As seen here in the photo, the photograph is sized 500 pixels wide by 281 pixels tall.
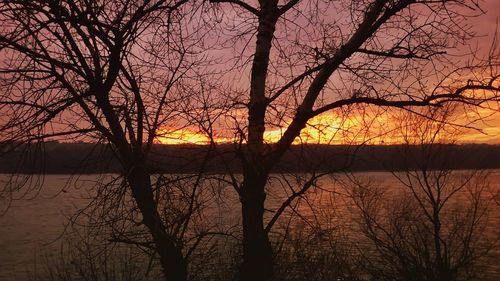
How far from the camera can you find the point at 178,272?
7379 millimetres

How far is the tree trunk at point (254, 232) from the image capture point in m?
7.34

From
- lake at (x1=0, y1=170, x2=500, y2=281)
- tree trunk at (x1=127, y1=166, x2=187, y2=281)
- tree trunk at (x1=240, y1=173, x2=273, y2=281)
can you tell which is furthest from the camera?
lake at (x1=0, y1=170, x2=500, y2=281)

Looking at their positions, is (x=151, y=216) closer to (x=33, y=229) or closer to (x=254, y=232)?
(x=254, y=232)

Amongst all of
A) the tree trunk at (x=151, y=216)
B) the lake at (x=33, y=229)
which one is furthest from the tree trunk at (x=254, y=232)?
the tree trunk at (x=151, y=216)

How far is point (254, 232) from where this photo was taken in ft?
24.3

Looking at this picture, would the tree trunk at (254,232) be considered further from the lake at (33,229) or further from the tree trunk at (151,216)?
the tree trunk at (151,216)

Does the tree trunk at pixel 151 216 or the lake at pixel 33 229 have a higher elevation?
the tree trunk at pixel 151 216

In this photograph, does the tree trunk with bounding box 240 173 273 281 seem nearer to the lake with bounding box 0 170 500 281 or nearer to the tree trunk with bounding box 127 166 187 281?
the lake with bounding box 0 170 500 281

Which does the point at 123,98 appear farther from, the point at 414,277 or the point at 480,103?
the point at 414,277

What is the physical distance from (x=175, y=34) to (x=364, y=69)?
9.54 feet

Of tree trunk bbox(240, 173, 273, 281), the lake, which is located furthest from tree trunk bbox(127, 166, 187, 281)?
tree trunk bbox(240, 173, 273, 281)

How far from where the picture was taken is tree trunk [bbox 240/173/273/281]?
7.34 m

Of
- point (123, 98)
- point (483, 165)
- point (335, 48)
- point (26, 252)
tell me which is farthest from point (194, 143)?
point (26, 252)

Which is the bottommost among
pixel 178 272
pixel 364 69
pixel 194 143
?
pixel 178 272
